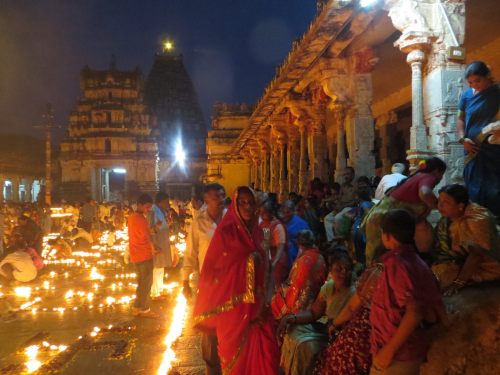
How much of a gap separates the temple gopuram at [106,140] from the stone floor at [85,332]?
38733 mm

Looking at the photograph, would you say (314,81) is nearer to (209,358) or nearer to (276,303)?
(276,303)

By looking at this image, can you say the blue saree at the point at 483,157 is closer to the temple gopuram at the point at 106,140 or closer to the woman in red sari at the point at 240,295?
the woman in red sari at the point at 240,295

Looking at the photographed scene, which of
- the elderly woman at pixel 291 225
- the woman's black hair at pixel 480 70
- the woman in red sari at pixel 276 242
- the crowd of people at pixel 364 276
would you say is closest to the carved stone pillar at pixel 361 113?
the elderly woman at pixel 291 225

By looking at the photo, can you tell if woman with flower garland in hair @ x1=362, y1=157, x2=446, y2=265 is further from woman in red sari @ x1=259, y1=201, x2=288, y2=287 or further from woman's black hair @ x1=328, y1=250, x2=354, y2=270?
woman in red sari @ x1=259, y1=201, x2=288, y2=287

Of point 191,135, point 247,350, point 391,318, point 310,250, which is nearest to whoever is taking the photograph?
point 391,318

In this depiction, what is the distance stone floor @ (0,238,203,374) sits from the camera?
5.18m

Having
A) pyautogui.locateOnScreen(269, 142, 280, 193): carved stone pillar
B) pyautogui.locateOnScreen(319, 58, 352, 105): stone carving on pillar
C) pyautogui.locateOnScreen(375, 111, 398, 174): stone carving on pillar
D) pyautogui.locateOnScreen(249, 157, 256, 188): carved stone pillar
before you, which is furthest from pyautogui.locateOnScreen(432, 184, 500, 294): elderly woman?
pyautogui.locateOnScreen(249, 157, 256, 188): carved stone pillar

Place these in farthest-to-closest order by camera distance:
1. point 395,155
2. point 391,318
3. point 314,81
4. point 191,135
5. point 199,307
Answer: point 191,135 < point 395,155 < point 314,81 < point 199,307 < point 391,318

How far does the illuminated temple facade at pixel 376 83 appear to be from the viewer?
5773mm

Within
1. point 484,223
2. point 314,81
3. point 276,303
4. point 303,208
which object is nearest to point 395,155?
point 314,81

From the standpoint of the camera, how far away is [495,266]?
3.46 metres

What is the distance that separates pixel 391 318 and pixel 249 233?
1.45 metres

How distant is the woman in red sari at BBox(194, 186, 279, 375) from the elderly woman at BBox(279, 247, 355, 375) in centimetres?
38

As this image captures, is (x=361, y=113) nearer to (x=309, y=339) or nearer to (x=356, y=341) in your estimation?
(x=309, y=339)
